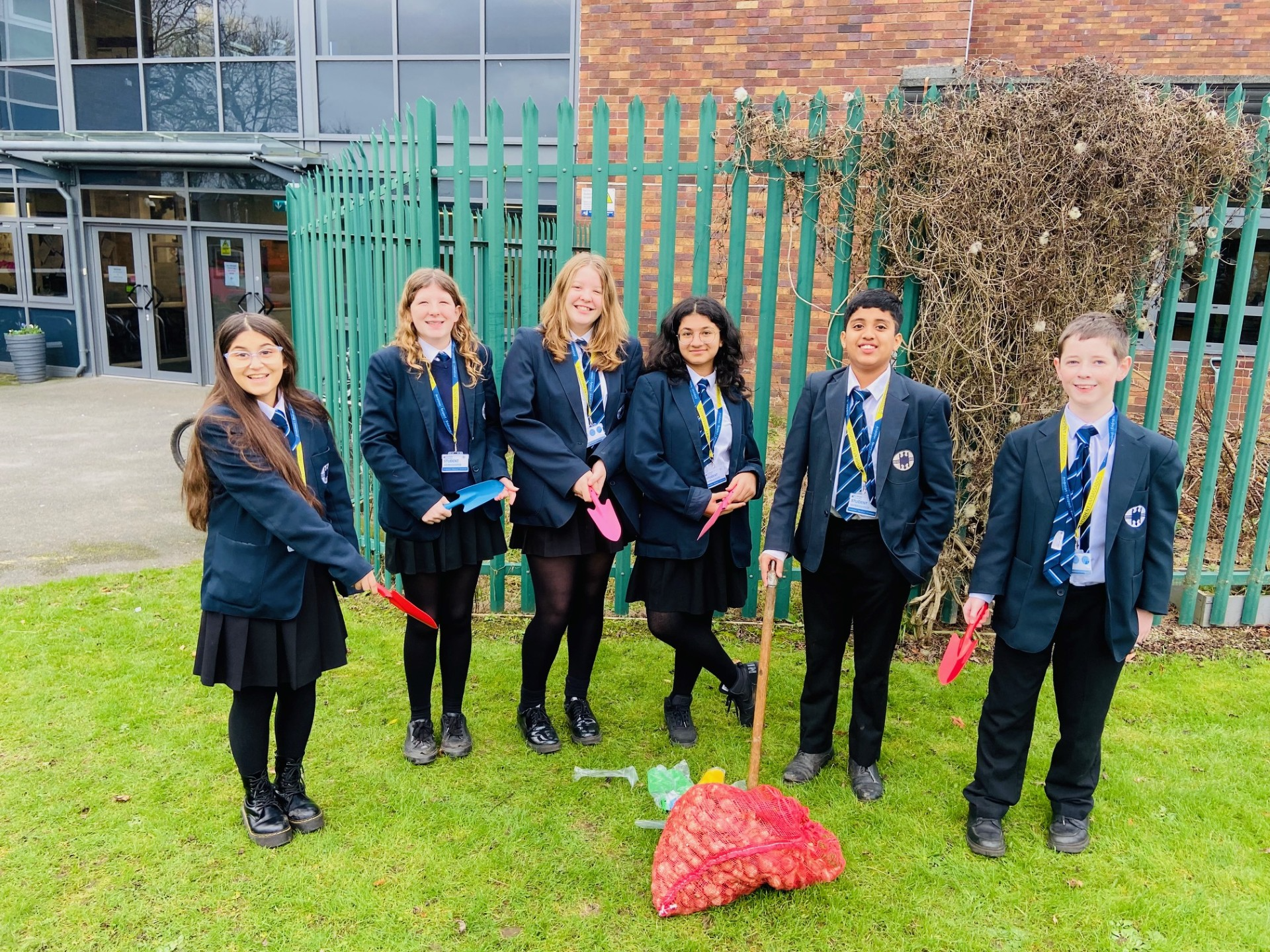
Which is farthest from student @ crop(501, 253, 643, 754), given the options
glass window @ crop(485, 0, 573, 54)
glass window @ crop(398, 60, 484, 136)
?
glass window @ crop(398, 60, 484, 136)

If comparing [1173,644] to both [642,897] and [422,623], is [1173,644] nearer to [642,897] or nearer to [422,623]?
[642,897]

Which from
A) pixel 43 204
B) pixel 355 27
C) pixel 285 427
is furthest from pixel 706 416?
pixel 43 204

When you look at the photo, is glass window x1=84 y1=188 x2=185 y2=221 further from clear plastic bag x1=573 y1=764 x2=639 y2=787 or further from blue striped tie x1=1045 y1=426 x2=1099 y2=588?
blue striped tie x1=1045 y1=426 x2=1099 y2=588

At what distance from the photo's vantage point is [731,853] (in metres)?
2.64

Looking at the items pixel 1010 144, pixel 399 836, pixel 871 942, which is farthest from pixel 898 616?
pixel 1010 144

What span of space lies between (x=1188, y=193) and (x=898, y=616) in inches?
102

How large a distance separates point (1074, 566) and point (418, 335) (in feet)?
7.88

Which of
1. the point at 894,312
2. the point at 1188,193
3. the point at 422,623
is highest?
the point at 1188,193

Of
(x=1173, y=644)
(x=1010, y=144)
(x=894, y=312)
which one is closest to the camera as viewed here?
(x=894, y=312)

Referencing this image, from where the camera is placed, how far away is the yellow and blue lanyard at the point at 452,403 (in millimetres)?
3348

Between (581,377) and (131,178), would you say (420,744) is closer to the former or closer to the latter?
(581,377)

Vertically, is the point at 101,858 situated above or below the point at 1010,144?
below

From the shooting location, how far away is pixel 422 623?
348cm

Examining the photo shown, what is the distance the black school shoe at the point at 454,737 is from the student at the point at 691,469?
876 millimetres
